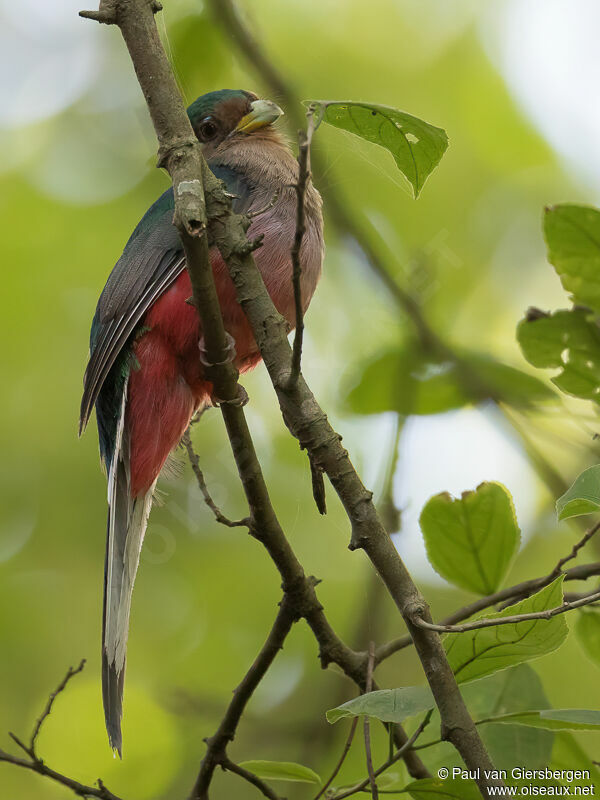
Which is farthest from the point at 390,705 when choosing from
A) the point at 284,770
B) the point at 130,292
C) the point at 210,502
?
the point at 130,292

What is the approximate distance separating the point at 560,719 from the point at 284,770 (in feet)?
2.96

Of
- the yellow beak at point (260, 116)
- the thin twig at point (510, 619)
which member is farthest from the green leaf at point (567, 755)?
the yellow beak at point (260, 116)

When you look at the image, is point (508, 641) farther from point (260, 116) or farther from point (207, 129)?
point (207, 129)

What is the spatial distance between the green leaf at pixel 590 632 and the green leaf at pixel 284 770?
2.64 feet

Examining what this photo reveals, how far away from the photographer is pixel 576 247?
82.7 inches

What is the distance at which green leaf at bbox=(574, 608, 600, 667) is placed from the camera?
97.0 inches

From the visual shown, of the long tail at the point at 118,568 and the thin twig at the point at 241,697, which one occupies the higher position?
the long tail at the point at 118,568

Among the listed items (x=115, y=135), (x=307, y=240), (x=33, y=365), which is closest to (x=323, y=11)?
(x=115, y=135)

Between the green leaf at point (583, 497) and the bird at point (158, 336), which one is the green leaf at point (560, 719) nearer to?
the green leaf at point (583, 497)

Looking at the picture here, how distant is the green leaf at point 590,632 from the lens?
2.46 m

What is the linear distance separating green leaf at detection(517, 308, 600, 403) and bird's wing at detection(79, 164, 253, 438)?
156cm

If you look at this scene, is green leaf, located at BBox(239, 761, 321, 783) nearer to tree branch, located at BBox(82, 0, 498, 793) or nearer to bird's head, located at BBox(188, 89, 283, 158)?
tree branch, located at BBox(82, 0, 498, 793)

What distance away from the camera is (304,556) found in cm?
524

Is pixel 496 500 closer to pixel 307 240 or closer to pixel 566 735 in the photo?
pixel 566 735
